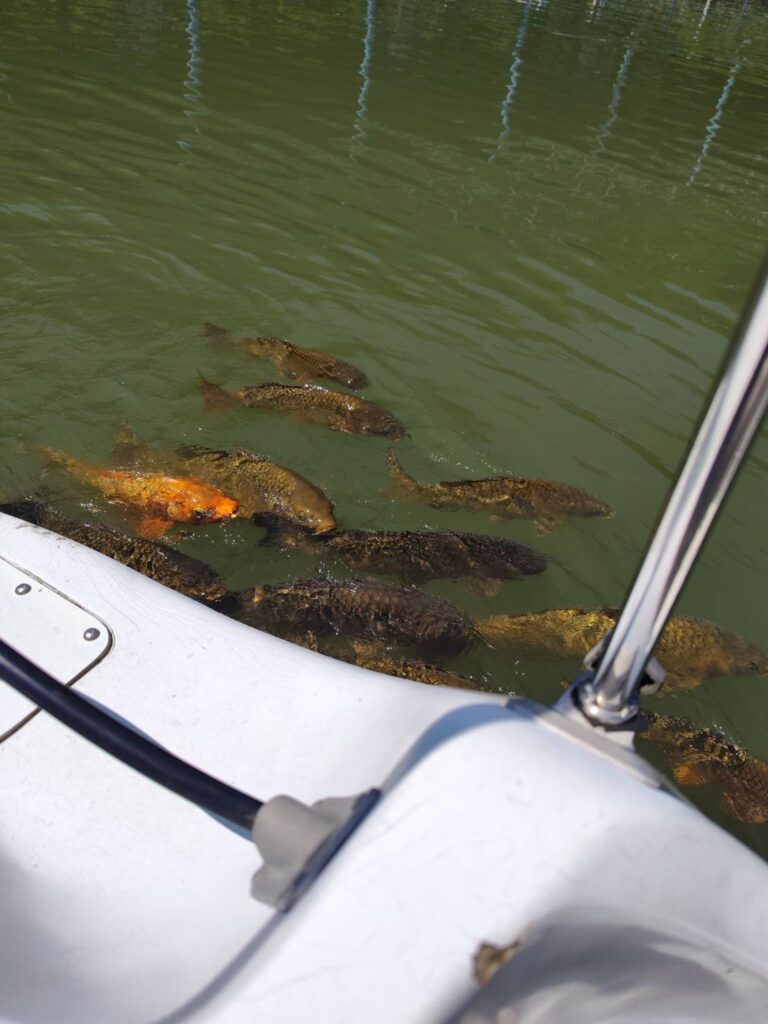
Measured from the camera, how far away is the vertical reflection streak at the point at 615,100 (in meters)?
13.9

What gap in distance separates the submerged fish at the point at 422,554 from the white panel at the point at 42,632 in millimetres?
2720

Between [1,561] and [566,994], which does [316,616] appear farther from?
[566,994]

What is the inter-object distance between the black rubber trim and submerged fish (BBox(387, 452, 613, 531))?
4056 mm

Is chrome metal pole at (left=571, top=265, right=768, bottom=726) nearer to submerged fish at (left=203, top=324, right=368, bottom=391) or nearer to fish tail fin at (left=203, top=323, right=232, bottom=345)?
submerged fish at (left=203, top=324, right=368, bottom=391)

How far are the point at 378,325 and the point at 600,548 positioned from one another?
3.48 meters

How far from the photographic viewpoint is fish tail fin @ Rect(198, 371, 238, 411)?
6398 mm

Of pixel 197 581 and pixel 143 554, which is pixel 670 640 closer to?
pixel 197 581

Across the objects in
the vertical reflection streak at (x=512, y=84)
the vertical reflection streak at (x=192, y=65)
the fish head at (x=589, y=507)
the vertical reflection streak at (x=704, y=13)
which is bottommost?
the fish head at (x=589, y=507)

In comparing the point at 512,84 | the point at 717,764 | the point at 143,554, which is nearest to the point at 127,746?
the point at 143,554

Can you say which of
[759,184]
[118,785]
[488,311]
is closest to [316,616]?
[118,785]

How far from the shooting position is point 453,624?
174 inches

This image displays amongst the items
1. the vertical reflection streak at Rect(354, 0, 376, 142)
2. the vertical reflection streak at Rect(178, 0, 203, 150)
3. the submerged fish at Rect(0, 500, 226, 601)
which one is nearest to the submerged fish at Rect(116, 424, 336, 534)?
the submerged fish at Rect(0, 500, 226, 601)

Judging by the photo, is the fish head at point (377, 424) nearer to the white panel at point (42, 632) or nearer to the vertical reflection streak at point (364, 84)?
the white panel at point (42, 632)

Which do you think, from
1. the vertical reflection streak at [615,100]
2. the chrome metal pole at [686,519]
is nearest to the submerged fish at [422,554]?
the chrome metal pole at [686,519]
